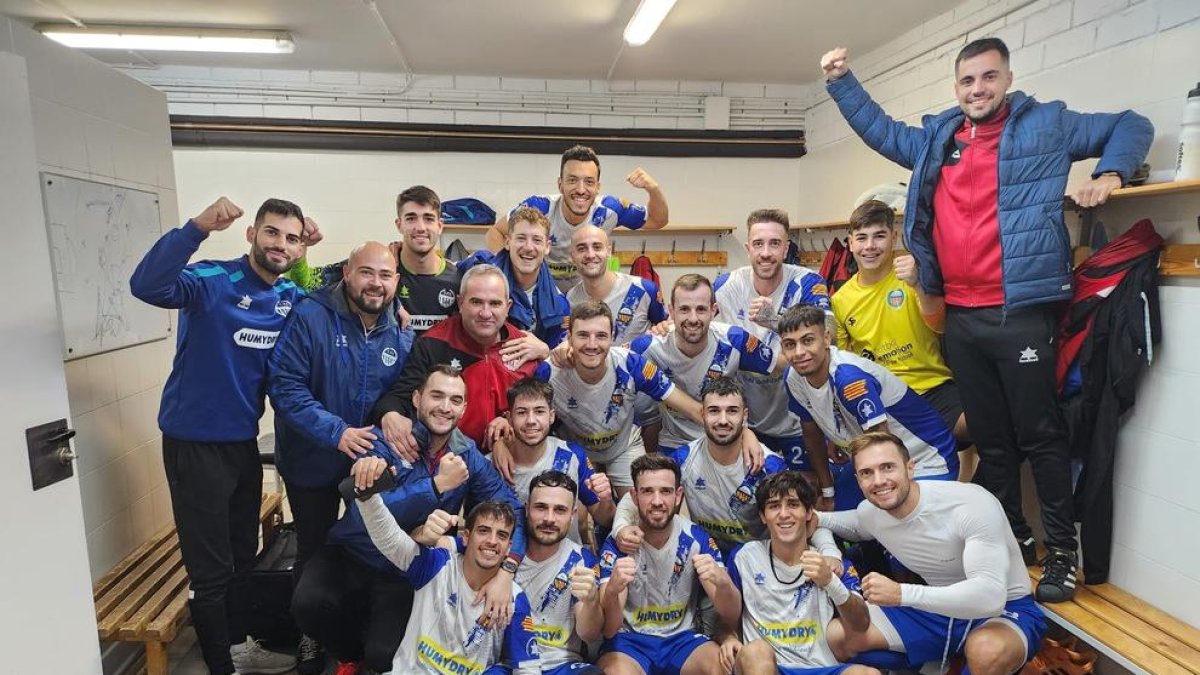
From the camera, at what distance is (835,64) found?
270 centimetres

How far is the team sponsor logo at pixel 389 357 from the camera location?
254 cm

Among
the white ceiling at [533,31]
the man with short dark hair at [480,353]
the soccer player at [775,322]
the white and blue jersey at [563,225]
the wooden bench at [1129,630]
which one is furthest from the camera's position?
the white ceiling at [533,31]

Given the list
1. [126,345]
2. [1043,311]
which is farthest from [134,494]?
[1043,311]

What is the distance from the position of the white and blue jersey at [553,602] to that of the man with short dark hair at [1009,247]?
1.75 meters

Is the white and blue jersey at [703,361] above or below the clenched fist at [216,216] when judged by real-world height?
below

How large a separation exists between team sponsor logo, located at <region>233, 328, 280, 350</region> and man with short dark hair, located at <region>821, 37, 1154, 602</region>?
102 inches

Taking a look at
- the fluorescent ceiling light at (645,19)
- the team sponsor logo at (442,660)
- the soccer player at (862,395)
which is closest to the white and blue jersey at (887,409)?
the soccer player at (862,395)

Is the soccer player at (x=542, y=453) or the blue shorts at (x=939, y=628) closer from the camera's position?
the blue shorts at (x=939, y=628)

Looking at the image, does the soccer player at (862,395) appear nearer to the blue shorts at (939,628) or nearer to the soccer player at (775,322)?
the soccer player at (775,322)

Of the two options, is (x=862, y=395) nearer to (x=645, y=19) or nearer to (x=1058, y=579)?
(x=1058, y=579)

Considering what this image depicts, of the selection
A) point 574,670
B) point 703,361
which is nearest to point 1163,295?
point 703,361

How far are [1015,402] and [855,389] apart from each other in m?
0.58

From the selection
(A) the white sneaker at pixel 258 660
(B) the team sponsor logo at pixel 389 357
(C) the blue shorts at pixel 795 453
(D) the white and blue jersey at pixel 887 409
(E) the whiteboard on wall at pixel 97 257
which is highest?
(E) the whiteboard on wall at pixel 97 257

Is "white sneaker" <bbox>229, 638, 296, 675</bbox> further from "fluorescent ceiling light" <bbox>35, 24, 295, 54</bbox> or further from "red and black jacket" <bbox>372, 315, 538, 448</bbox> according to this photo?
"fluorescent ceiling light" <bbox>35, 24, 295, 54</bbox>
